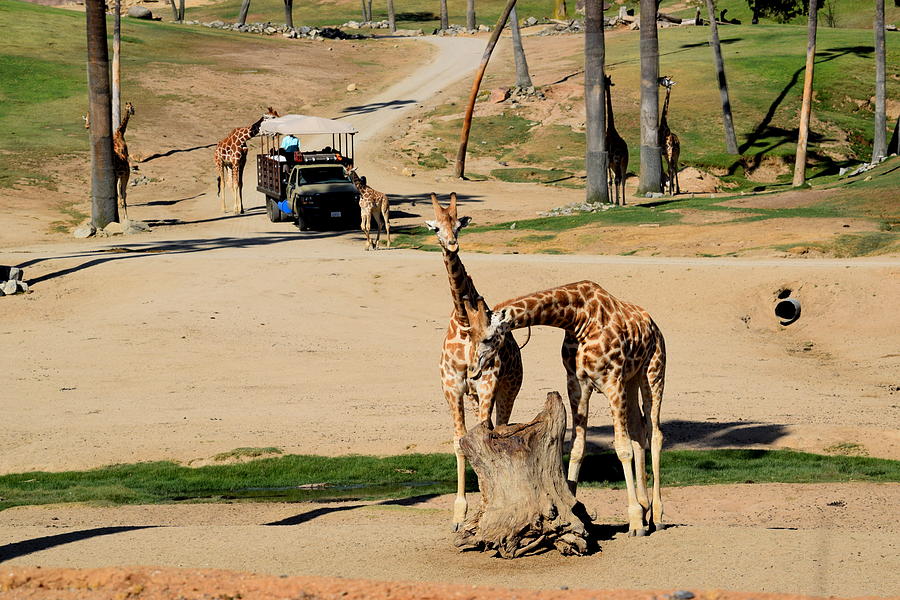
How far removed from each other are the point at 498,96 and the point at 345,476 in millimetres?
48117

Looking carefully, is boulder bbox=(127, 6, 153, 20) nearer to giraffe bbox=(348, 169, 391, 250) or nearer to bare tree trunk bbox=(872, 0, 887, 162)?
→ bare tree trunk bbox=(872, 0, 887, 162)

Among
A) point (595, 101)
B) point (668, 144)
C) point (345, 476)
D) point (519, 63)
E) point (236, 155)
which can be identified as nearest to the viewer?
point (345, 476)

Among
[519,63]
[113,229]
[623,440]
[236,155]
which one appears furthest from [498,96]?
[623,440]

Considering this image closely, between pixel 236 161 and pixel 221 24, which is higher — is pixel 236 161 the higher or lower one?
the lower one

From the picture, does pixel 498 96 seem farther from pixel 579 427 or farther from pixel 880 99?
pixel 579 427

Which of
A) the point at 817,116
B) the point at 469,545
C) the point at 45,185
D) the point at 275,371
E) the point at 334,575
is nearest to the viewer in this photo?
the point at 334,575

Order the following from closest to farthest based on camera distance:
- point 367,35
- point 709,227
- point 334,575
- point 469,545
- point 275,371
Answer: point 334,575 → point 469,545 → point 275,371 → point 709,227 → point 367,35

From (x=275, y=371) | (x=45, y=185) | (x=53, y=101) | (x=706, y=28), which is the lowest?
(x=275, y=371)

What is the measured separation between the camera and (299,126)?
39469 millimetres

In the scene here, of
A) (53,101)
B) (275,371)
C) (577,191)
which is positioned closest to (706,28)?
(577,191)

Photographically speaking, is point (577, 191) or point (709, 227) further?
point (577, 191)

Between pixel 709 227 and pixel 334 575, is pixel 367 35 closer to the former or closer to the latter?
pixel 709 227

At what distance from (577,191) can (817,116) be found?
17.2 metres

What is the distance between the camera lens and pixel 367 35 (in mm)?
91625
